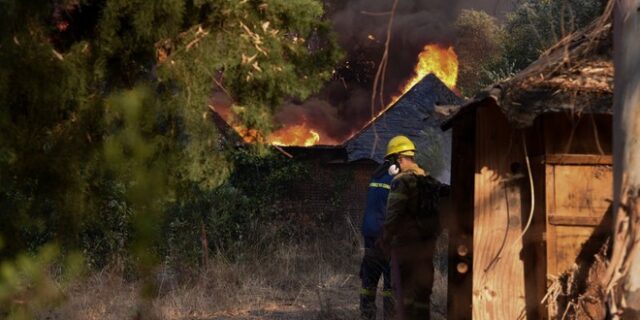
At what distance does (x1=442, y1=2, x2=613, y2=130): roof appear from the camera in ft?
17.3

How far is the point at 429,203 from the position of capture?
25.5ft

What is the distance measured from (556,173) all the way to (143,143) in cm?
286

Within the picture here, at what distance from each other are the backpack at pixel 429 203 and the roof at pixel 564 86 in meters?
2.03

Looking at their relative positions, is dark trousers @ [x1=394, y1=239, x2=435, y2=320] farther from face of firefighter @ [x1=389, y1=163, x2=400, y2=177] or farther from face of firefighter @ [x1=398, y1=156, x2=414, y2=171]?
face of firefighter @ [x1=389, y1=163, x2=400, y2=177]

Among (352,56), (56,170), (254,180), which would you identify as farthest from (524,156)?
(352,56)

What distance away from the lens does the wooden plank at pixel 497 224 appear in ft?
19.9

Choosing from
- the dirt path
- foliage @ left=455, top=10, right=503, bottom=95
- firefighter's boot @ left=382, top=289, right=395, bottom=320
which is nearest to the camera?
firefighter's boot @ left=382, top=289, right=395, bottom=320

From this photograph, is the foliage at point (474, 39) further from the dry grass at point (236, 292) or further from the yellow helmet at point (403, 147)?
the yellow helmet at point (403, 147)

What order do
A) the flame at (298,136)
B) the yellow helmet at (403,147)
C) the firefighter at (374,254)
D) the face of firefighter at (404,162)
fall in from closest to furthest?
1. the face of firefighter at (404,162)
2. the yellow helmet at (403,147)
3. the firefighter at (374,254)
4. the flame at (298,136)

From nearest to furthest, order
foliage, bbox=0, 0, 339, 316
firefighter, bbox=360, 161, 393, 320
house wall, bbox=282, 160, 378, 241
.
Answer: foliage, bbox=0, 0, 339, 316 → firefighter, bbox=360, 161, 393, 320 → house wall, bbox=282, 160, 378, 241

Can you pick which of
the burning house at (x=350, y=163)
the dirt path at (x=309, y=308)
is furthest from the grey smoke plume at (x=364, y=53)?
the dirt path at (x=309, y=308)


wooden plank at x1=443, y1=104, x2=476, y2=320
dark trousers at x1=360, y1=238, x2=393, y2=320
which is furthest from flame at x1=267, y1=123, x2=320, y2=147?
wooden plank at x1=443, y1=104, x2=476, y2=320

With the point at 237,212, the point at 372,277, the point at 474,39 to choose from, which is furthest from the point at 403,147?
the point at 474,39

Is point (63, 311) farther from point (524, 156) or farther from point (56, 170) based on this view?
point (524, 156)
